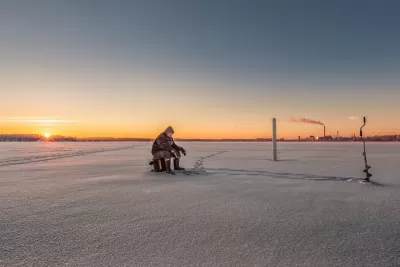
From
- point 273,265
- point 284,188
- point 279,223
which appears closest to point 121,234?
point 273,265

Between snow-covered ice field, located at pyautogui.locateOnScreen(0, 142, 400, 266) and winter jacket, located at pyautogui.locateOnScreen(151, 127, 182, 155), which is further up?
winter jacket, located at pyautogui.locateOnScreen(151, 127, 182, 155)

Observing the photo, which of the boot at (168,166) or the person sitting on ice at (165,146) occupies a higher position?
the person sitting on ice at (165,146)

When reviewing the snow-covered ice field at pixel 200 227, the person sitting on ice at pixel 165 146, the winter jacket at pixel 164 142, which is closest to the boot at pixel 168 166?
the person sitting on ice at pixel 165 146

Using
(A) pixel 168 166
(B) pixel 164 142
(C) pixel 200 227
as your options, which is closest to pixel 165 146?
(B) pixel 164 142

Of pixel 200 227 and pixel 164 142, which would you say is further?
pixel 164 142

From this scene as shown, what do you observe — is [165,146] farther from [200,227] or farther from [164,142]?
[200,227]

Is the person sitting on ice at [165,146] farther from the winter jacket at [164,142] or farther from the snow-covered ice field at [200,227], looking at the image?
the snow-covered ice field at [200,227]

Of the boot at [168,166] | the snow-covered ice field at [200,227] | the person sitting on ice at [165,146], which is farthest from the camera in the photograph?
the person sitting on ice at [165,146]

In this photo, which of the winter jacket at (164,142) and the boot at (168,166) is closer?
the boot at (168,166)

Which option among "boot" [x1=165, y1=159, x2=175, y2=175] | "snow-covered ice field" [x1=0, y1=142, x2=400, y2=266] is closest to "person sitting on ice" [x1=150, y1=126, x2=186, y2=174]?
"boot" [x1=165, y1=159, x2=175, y2=175]

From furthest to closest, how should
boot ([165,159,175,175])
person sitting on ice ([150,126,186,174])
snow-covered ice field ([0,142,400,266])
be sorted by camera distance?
person sitting on ice ([150,126,186,174]) → boot ([165,159,175,175]) → snow-covered ice field ([0,142,400,266])

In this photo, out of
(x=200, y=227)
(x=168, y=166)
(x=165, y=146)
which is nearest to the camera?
(x=200, y=227)

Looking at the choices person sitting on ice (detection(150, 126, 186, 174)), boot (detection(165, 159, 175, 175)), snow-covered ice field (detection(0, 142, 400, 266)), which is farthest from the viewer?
person sitting on ice (detection(150, 126, 186, 174))

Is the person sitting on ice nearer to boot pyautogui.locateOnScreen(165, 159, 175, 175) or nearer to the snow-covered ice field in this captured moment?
boot pyautogui.locateOnScreen(165, 159, 175, 175)
